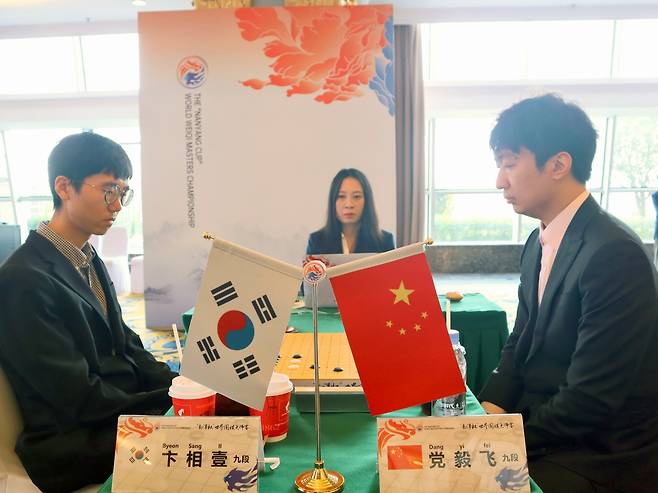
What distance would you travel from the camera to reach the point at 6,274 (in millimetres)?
1312

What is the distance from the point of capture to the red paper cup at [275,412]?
1.07 metres

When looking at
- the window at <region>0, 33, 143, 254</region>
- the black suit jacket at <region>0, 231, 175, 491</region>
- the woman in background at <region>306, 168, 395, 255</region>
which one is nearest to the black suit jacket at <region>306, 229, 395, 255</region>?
the woman in background at <region>306, 168, 395, 255</region>

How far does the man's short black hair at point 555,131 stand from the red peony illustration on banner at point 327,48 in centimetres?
302

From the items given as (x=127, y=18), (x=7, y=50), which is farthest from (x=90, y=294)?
(x=7, y=50)

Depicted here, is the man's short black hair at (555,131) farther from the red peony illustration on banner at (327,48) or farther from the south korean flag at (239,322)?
the red peony illustration on banner at (327,48)

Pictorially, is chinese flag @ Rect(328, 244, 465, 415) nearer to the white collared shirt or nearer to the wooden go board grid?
the wooden go board grid

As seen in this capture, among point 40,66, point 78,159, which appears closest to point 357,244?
point 78,159

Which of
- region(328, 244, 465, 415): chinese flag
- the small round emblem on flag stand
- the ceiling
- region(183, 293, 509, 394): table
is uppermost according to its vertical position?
the ceiling

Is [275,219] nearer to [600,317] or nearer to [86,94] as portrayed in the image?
[600,317]

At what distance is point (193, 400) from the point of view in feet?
3.38

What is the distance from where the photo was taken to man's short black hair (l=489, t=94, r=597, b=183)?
55.7 inches

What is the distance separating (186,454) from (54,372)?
561 millimetres

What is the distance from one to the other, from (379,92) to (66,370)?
12.0 ft

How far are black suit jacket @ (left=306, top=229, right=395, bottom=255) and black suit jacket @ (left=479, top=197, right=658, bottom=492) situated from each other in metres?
2.71
